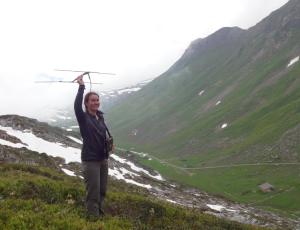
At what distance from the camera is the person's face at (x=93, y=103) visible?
606 inches

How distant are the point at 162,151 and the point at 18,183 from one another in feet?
565

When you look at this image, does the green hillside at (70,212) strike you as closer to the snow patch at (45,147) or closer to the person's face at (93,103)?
the person's face at (93,103)

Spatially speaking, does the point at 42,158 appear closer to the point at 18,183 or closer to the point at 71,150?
the point at 71,150

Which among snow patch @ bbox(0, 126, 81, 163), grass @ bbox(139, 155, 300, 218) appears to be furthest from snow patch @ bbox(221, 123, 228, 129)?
snow patch @ bbox(0, 126, 81, 163)

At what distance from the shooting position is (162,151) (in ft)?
626

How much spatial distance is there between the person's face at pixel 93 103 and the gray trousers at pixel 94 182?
1882 millimetres

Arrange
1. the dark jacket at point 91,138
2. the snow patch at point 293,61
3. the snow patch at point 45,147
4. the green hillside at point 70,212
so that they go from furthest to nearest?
the snow patch at point 293,61 < the snow patch at point 45,147 < the dark jacket at point 91,138 < the green hillside at point 70,212

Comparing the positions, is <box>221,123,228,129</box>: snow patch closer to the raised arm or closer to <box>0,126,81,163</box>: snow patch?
<box>0,126,81,163</box>: snow patch

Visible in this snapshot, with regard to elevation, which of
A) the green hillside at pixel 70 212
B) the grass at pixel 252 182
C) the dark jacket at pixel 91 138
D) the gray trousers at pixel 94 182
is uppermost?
the dark jacket at pixel 91 138

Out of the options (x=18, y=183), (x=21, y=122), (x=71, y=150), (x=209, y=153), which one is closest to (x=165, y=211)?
(x=18, y=183)

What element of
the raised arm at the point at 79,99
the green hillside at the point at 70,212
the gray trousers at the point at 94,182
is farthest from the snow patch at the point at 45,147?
the raised arm at the point at 79,99

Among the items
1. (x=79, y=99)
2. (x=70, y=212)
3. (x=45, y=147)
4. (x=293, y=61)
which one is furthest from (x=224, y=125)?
(x=79, y=99)

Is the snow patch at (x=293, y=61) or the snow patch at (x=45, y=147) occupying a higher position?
the snow patch at (x=293, y=61)

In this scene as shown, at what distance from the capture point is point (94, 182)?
1537 centimetres
